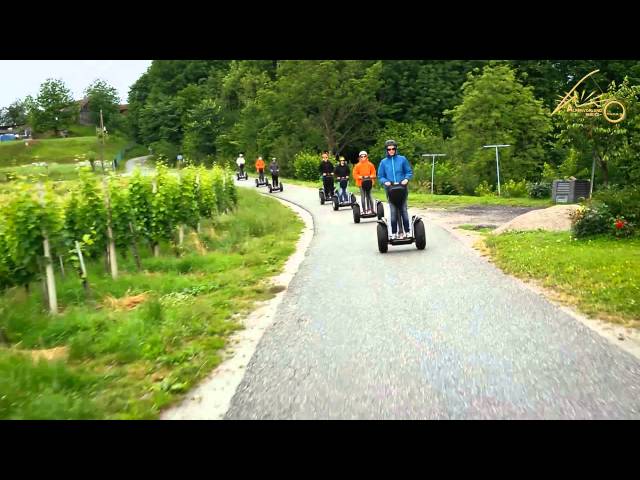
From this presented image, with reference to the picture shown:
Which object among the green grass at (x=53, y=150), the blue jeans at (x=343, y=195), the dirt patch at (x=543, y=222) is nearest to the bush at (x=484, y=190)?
the blue jeans at (x=343, y=195)

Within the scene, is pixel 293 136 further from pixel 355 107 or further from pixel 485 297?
pixel 485 297

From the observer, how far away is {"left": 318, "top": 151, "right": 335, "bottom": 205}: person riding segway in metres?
24.1

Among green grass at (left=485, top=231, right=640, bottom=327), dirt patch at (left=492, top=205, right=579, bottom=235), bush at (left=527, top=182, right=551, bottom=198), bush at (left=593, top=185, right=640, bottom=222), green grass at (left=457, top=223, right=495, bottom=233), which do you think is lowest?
bush at (left=527, top=182, right=551, bottom=198)

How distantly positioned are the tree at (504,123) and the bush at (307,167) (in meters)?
12.5

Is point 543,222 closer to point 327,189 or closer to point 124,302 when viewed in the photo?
point 124,302

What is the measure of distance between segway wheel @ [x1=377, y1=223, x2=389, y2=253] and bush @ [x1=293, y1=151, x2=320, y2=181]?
36.1 m

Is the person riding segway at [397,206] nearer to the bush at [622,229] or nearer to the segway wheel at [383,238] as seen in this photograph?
the segway wheel at [383,238]

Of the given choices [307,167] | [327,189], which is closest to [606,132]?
[327,189]

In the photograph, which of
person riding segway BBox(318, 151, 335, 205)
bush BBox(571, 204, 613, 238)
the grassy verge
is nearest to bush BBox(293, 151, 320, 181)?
person riding segway BBox(318, 151, 335, 205)

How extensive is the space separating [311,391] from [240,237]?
38.5 feet

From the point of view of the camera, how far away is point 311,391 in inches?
193

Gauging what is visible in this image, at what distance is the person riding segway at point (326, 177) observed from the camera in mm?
24127

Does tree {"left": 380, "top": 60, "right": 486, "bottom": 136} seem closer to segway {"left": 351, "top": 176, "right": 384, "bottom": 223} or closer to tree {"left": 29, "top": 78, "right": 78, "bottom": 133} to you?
tree {"left": 29, "top": 78, "right": 78, "bottom": 133}

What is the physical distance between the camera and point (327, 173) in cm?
2445
